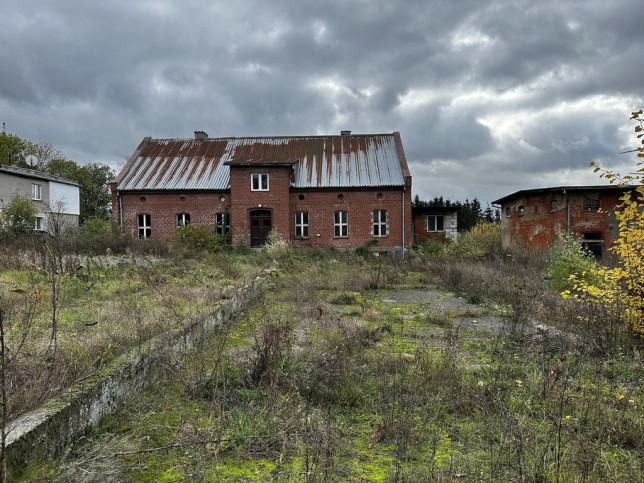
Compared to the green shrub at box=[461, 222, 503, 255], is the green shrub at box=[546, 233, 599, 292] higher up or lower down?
lower down

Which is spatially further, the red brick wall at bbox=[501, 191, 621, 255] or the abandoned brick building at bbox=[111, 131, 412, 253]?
the abandoned brick building at bbox=[111, 131, 412, 253]

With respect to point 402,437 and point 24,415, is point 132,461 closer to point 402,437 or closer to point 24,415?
point 24,415

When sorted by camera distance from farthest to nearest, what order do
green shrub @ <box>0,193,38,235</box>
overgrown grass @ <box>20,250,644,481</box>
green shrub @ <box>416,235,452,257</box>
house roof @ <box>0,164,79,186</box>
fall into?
house roof @ <box>0,164,79,186</box>
green shrub @ <box>416,235,452,257</box>
green shrub @ <box>0,193,38,235</box>
overgrown grass @ <box>20,250,644,481</box>

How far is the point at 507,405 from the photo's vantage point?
11.9 ft

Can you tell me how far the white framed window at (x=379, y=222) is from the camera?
2484 centimetres

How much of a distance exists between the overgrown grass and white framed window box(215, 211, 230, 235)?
19.4 metres

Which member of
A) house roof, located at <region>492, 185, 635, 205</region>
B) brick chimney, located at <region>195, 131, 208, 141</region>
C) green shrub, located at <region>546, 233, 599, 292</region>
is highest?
brick chimney, located at <region>195, 131, 208, 141</region>

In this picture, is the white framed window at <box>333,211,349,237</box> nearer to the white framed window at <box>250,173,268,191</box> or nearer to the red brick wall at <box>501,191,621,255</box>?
the white framed window at <box>250,173,268,191</box>

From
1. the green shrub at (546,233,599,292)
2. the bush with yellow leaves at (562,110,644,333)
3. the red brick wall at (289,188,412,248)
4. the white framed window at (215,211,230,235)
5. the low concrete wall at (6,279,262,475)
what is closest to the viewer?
the low concrete wall at (6,279,262,475)

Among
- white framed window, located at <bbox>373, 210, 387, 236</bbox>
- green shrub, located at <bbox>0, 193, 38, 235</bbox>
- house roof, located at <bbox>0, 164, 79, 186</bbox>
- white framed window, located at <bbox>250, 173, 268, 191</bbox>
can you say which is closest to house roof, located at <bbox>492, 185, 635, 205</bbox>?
white framed window, located at <bbox>373, 210, 387, 236</bbox>

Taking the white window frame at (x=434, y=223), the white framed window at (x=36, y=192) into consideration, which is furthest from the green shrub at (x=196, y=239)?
the white framed window at (x=36, y=192)

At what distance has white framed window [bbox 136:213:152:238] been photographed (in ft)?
83.6

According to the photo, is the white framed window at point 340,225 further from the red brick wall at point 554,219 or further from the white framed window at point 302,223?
the red brick wall at point 554,219

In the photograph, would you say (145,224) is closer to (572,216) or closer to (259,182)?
(259,182)
